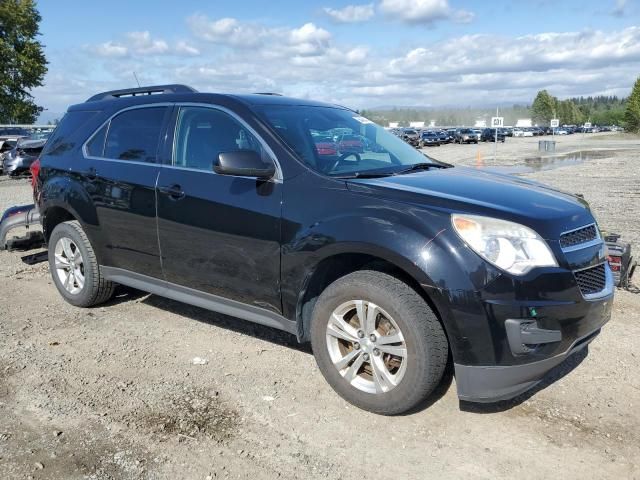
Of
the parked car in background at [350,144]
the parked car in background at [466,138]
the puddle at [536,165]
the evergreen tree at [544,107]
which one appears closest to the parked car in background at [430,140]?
the parked car in background at [466,138]

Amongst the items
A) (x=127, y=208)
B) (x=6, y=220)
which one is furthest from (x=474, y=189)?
(x=6, y=220)

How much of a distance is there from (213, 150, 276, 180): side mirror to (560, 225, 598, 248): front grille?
177 centimetres

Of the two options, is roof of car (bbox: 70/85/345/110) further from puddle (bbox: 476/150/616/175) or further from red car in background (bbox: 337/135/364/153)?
puddle (bbox: 476/150/616/175)

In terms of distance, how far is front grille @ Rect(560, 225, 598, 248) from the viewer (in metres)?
3.19

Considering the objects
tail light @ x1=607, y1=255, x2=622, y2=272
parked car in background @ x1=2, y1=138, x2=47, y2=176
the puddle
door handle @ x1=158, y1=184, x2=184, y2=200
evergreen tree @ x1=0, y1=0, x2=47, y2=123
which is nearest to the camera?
door handle @ x1=158, y1=184, x2=184, y2=200

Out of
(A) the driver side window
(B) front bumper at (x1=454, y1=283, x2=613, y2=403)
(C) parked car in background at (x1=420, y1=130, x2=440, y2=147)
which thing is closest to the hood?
(B) front bumper at (x1=454, y1=283, x2=613, y2=403)

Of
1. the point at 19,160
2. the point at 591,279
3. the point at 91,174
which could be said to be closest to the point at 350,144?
the point at 591,279

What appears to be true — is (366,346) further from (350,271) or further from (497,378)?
(497,378)

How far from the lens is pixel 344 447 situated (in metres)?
3.14

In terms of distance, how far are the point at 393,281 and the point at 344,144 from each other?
4.30 feet

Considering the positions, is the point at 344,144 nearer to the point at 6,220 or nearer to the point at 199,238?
the point at 199,238

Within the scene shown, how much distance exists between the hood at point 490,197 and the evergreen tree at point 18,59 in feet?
163

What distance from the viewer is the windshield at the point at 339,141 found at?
388cm

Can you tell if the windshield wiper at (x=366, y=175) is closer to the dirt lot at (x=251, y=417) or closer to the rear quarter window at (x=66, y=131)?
the dirt lot at (x=251, y=417)
